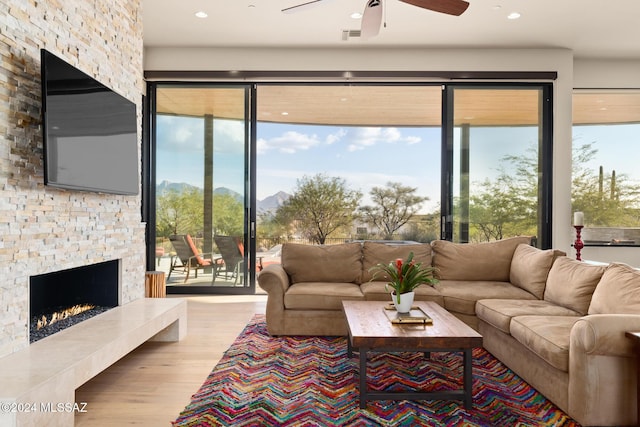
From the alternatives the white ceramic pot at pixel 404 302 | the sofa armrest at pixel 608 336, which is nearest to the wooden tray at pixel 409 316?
the white ceramic pot at pixel 404 302

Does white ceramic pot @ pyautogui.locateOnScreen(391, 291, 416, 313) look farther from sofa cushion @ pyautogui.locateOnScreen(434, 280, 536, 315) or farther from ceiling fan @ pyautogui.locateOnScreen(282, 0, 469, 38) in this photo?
ceiling fan @ pyautogui.locateOnScreen(282, 0, 469, 38)

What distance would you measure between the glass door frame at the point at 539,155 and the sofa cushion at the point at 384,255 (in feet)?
4.87

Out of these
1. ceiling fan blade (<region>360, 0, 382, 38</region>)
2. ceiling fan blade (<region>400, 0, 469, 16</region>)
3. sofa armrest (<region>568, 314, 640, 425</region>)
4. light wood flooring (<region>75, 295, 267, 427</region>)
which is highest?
ceiling fan blade (<region>400, 0, 469, 16</region>)

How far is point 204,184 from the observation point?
240 inches

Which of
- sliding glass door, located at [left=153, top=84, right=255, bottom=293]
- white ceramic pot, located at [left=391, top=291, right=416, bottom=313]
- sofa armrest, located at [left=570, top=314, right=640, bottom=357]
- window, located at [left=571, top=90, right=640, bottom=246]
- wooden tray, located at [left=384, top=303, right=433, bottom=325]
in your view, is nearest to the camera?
sofa armrest, located at [left=570, top=314, right=640, bottom=357]

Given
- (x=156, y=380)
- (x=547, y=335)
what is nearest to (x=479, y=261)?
(x=547, y=335)

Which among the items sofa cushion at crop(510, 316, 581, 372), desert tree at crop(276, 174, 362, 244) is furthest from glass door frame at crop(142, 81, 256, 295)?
sofa cushion at crop(510, 316, 581, 372)

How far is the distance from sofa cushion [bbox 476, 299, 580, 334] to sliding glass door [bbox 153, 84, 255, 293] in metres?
3.28

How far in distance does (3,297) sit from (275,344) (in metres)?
1.97

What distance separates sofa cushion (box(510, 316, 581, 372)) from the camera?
2482 mm

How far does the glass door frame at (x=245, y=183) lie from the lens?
609 cm

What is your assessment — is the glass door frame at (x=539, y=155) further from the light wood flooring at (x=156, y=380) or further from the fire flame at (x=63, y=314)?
the fire flame at (x=63, y=314)

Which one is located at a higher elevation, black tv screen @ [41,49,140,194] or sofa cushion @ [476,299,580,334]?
black tv screen @ [41,49,140,194]

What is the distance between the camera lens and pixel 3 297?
2.36 meters
